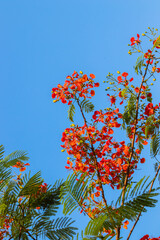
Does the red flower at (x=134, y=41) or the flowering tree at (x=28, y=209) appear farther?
the red flower at (x=134, y=41)

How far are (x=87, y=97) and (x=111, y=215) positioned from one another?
80.4 inches

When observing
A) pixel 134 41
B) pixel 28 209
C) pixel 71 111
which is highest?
pixel 134 41

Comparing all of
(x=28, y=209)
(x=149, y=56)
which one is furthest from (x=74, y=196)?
(x=149, y=56)

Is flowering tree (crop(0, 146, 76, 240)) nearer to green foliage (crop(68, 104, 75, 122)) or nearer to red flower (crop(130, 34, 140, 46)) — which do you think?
green foliage (crop(68, 104, 75, 122))

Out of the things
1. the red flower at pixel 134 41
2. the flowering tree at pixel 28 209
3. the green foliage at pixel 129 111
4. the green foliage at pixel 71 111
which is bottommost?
the flowering tree at pixel 28 209

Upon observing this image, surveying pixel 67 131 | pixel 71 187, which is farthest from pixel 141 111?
pixel 71 187

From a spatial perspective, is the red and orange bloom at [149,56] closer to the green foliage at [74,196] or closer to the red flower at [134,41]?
the red flower at [134,41]

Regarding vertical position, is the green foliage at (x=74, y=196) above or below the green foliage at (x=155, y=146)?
below

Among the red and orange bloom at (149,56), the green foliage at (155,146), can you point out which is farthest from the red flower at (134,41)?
the green foliage at (155,146)

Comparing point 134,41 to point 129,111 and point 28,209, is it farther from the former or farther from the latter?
point 28,209

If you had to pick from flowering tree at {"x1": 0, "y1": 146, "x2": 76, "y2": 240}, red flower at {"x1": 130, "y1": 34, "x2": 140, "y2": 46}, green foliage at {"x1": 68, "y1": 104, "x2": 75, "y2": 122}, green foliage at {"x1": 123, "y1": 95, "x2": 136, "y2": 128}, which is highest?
red flower at {"x1": 130, "y1": 34, "x2": 140, "y2": 46}

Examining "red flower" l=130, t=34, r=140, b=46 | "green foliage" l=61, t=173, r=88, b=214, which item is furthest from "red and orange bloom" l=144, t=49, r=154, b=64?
"green foliage" l=61, t=173, r=88, b=214

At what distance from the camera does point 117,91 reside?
A: 165 inches

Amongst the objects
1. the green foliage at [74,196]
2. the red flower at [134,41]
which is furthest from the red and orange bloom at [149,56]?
the green foliage at [74,196]
